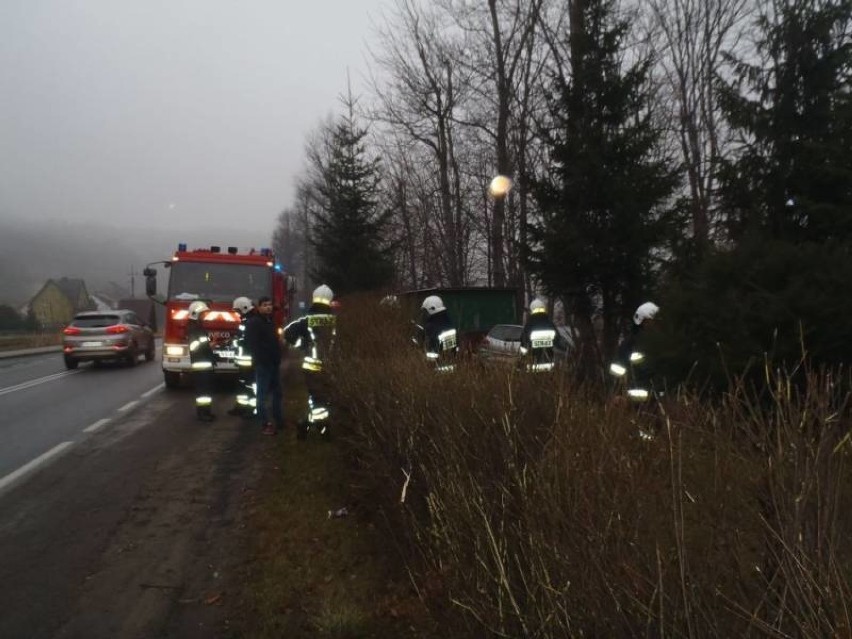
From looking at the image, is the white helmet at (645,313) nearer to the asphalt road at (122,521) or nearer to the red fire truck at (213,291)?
the asphalt road at (122,521)

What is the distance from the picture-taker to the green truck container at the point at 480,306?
17.0 meters

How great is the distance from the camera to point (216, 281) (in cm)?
1375

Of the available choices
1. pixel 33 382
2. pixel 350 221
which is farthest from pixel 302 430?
pixel 350 221

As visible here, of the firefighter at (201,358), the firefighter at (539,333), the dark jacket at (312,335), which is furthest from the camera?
the firefighter at (201,358)

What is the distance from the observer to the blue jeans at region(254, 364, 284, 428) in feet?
29.9

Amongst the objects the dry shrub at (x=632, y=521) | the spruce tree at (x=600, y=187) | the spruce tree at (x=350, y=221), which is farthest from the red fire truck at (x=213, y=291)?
the spruce tree at (x=350, y=221)

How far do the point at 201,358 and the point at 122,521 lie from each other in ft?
15.1

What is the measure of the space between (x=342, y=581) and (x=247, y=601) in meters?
0.60

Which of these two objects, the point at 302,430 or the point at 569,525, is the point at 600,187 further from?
the point at 569,525

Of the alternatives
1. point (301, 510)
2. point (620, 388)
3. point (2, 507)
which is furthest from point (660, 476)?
point (2, 507)

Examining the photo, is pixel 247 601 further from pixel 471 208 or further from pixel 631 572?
pixel 471 208

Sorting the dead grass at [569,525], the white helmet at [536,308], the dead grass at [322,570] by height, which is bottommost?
the dead grass at [322,570]

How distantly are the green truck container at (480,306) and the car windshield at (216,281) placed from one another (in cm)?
424

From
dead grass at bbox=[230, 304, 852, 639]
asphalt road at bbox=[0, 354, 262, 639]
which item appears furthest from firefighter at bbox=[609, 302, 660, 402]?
asphalt road at bbox=[0, 354, 262, 639]
